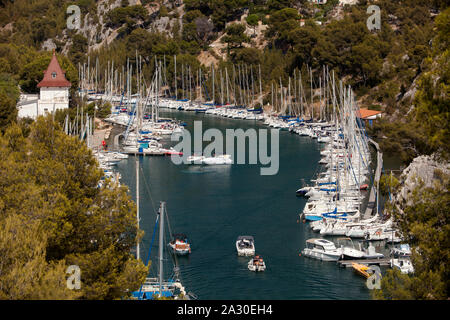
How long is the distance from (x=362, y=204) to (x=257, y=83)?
4946 centimetres

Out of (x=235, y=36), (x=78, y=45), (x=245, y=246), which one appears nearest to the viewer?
(x=245, y=246)

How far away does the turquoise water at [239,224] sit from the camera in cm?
2623

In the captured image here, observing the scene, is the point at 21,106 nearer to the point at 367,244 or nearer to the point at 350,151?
the point at 350,151

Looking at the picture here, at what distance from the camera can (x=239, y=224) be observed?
1356 inches

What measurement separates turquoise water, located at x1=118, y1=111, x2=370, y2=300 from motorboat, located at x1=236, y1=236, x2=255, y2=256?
346mm

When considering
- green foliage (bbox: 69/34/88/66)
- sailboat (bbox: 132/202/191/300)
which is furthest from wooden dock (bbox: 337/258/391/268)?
green foliage (bbox: 69/34/88/66)

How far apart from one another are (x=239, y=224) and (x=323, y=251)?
21.0 ft

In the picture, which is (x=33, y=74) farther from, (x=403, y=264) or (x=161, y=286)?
(x=403, y=264)

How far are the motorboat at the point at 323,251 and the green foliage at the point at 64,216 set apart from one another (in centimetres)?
1258

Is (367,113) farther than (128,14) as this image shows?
No

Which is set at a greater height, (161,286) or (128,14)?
(128,14)

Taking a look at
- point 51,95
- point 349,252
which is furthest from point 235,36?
point 349,252

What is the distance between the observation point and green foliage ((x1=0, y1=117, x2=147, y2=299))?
47.9ft
